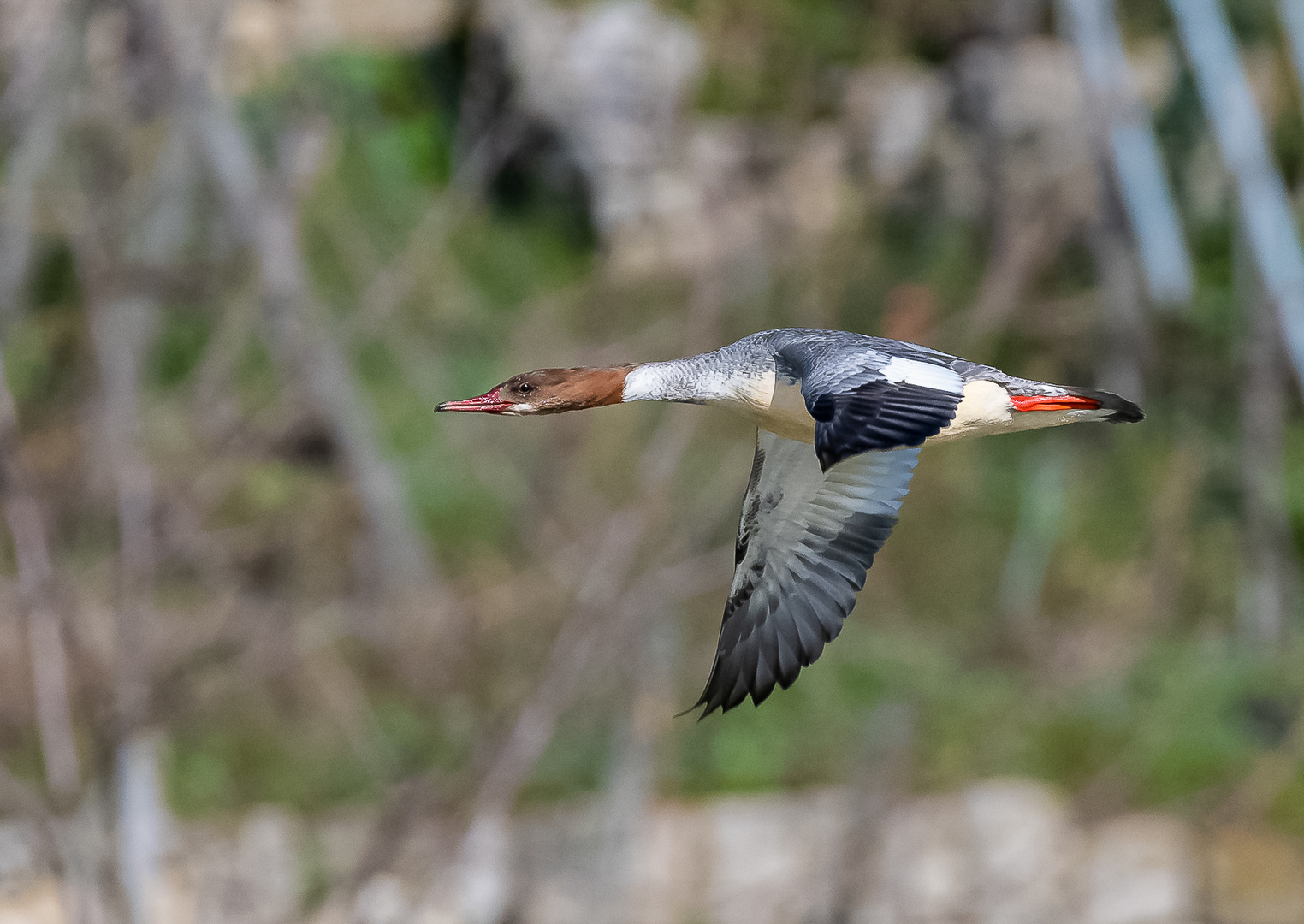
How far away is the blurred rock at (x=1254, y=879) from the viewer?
11047 millimetres

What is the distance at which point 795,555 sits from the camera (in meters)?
4.59

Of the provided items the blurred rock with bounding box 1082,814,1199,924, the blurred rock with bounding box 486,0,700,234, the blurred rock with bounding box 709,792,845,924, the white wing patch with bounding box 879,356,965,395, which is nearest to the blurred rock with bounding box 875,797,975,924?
the blurred rock with bounding box 709,792,845,924

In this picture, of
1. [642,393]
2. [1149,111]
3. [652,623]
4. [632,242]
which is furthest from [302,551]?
[1149,111]

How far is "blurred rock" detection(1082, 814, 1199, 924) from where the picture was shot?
1107cm

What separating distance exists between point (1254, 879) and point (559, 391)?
906 centimetres

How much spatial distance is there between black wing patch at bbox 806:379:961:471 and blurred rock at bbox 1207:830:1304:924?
29.5 ft

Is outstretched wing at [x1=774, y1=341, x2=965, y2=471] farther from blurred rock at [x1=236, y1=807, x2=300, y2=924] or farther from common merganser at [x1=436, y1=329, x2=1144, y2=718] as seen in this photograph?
blurred rock at [x1=236, y1=807, x2=300, y2=924]

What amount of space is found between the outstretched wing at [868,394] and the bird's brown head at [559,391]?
47 cm

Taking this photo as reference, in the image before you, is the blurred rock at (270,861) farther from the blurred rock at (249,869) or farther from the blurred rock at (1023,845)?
the blurred rock at (1023,845)

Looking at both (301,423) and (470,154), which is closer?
(301,423)

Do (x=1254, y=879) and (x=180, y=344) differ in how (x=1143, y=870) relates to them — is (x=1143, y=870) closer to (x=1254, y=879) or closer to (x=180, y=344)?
(x=1254, y=879)

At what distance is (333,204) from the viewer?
13.4 metres

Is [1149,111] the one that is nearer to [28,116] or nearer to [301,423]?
[301,423]

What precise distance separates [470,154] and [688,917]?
6.12 meters
